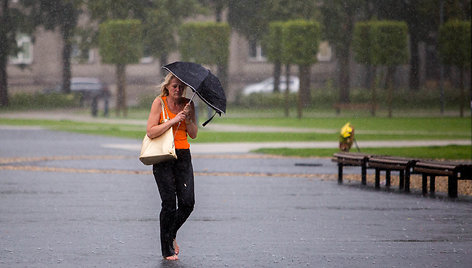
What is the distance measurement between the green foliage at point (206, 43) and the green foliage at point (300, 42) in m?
3.17

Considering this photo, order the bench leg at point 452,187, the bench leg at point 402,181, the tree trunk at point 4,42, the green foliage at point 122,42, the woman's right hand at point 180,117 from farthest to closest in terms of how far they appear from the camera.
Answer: the tree trunk at point 4,42
the green foliage at point 122,42
the bench leg at point 402,181
the bench leg at point 452,187
the woman's right hand at point 180,117

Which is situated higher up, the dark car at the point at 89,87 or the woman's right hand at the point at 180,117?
the woman's right hand at the point at 180,117

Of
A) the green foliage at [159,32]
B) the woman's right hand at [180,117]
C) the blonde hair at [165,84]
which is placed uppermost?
the green foliage at [159,32]

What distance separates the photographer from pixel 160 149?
9.28m

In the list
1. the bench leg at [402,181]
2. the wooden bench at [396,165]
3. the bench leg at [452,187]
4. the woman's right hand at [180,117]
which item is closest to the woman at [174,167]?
the woman's right hand at [180,117]

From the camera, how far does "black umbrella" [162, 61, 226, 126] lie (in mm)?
9297

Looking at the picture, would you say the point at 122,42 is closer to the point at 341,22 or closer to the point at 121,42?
the point at 121,42

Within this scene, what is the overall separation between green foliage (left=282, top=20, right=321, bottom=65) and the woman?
39.8 m

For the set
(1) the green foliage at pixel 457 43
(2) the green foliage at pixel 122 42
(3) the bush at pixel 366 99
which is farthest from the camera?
(3) the bush at pixel 366 99

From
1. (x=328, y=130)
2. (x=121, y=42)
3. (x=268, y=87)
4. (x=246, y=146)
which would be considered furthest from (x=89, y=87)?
(x=246, y=146)

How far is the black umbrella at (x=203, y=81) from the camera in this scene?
9.30 metres

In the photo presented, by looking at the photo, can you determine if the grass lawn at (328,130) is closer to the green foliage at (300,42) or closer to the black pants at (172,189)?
the green foliage at (300,42)

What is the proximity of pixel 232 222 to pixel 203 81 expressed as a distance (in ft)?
11.0

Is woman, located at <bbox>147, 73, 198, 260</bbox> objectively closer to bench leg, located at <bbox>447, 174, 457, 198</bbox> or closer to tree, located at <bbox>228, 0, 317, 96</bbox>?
bench leg, located at <bbox>447, 174, 457, 198</bbox>
